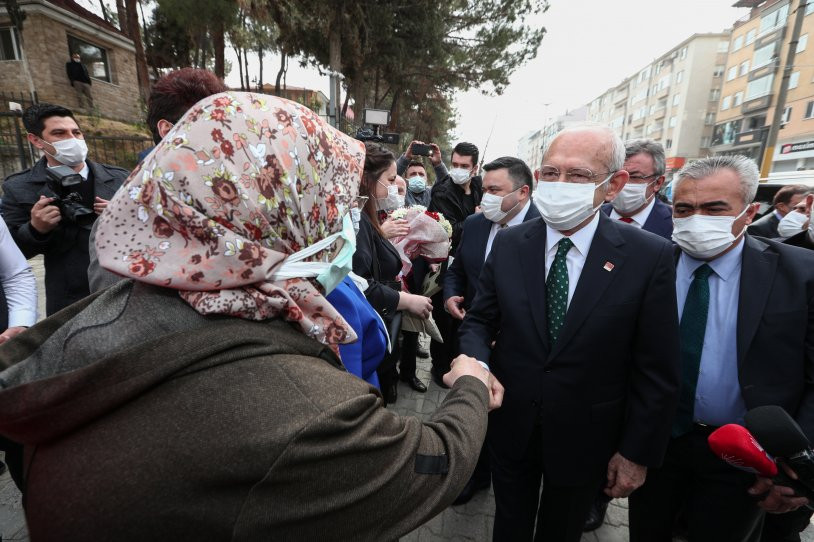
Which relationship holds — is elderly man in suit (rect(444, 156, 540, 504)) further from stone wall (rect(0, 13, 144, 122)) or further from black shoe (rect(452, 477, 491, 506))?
stone wall (rect(0, 13, 144, 122))

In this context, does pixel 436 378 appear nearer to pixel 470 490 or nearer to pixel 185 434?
pixel 470 490

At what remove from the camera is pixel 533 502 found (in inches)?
80.1

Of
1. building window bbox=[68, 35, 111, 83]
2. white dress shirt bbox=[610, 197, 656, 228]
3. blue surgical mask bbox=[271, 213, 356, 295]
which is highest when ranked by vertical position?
building window bbox=[68, 35, 111, 83]

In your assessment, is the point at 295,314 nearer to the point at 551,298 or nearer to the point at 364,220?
the point at 551,298

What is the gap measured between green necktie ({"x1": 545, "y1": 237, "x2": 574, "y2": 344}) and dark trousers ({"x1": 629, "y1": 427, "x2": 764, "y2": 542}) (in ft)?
2.97

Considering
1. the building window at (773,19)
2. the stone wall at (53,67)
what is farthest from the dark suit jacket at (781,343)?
the building window at (773,19)

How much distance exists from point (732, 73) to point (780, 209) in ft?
159

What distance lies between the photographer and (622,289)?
1691mm

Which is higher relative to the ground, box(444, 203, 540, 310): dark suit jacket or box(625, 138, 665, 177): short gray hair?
box(625, 138, 665, 177): short gray hair

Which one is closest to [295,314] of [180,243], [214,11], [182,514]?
[180,243]

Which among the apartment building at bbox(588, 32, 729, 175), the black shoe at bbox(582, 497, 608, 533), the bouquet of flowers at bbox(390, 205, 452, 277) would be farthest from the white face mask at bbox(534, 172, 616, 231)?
the apartment building at bbox(588, 32, 729, 175)

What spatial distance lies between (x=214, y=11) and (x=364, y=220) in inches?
556

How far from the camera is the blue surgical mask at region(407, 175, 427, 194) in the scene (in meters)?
6.25

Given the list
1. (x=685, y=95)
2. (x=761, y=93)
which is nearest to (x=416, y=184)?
(x=761, y=93)
